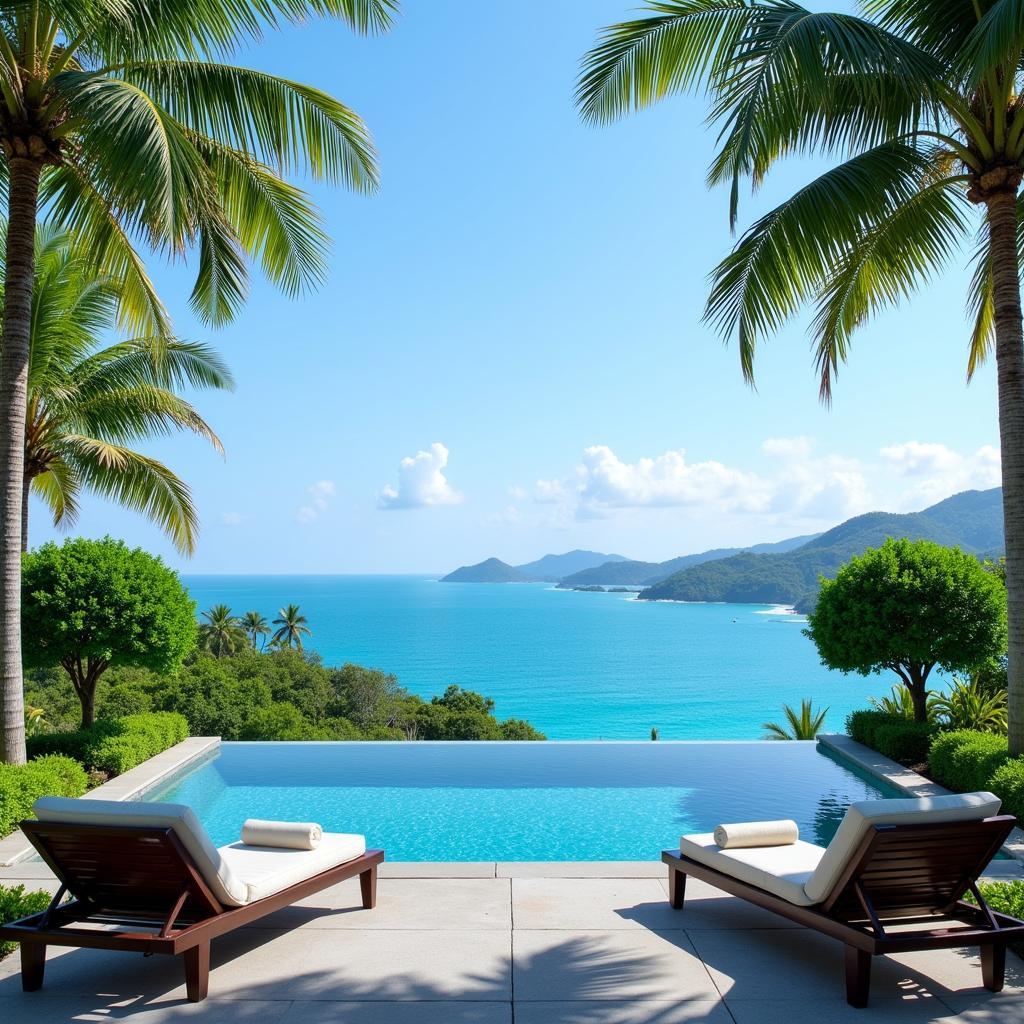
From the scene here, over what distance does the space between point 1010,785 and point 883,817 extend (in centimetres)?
411

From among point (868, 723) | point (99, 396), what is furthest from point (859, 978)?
point (99, 396)

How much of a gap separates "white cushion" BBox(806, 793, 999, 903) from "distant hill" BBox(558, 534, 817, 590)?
121312 mm

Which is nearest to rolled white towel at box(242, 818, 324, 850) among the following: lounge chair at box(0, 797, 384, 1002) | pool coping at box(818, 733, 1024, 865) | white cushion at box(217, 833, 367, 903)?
white cushion at box(217, 833, 367, 903)

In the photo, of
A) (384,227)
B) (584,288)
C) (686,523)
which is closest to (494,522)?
(686,523)

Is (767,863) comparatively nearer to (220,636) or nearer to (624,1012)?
(624,1012)

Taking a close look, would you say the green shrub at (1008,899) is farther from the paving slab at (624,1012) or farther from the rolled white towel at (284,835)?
the rolled white towel at (284,835)

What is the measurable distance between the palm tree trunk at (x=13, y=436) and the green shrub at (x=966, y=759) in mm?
8224

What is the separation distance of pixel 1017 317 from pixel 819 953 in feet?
19.2

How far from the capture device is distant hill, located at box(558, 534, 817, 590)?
129375mm

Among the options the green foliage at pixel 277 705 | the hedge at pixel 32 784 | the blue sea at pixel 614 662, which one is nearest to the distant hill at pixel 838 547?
the blue sea at pixel 614 662

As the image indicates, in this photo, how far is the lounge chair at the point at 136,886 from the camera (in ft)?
12.3

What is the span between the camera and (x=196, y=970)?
12.3 ft

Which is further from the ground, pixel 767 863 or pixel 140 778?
pixel 767 863

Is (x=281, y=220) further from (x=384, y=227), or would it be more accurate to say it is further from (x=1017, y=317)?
(x=384, y=227)
